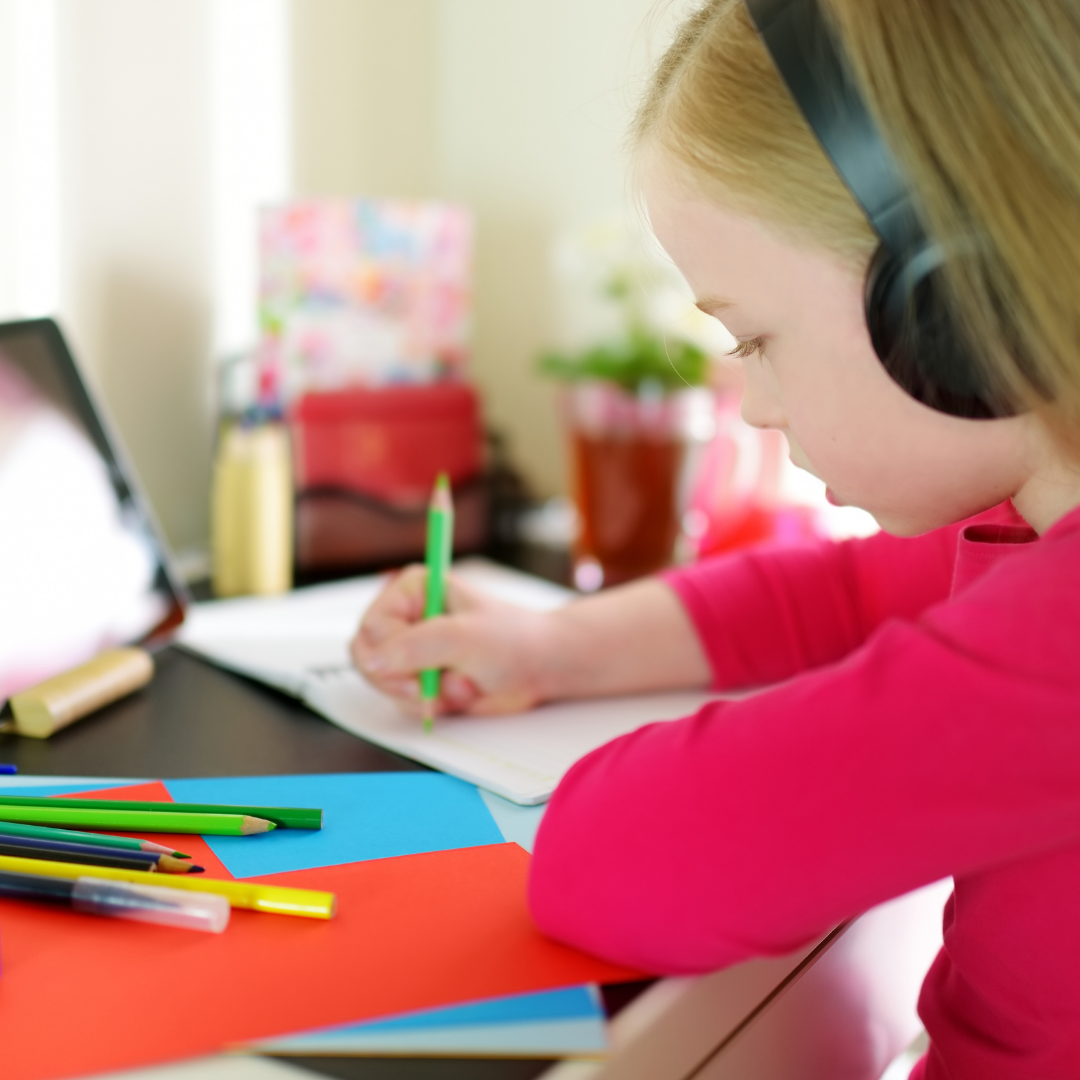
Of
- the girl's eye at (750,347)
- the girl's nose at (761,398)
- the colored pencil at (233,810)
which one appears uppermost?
the girl's eye at (750,347)

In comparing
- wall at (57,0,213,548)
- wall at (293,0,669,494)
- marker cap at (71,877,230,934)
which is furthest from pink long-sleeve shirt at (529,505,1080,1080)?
wall at (293,0,669,494)

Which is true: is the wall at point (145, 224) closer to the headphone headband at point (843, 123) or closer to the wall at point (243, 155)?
the wall at point (243, 155)

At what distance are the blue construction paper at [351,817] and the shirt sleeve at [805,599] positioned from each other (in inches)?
9.1

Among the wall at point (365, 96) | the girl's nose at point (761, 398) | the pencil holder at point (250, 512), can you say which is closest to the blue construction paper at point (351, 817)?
the girl's nose at point (761, 398)

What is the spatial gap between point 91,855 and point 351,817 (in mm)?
126

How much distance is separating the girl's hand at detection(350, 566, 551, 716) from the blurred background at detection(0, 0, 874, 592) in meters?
0.31

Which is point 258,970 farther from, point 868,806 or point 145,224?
point 145,224

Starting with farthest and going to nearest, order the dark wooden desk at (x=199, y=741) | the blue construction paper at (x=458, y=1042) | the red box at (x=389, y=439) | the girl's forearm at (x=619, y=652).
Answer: the red box at (x=389, y=439) < the girl's forearm at (x=619, y=652) < the dark wooden desk at (x=199, y=741) < the blue construction paper at (x=458, y=1042)

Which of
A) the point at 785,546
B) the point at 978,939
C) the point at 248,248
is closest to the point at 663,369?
the point at 785,546

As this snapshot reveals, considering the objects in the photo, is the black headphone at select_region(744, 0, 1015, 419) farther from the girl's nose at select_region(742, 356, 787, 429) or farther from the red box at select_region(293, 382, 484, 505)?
the red box at select_region(293, 382, 484, 505)

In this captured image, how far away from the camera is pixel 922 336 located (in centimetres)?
43

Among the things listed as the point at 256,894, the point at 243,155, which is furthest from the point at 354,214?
the point at 256,894

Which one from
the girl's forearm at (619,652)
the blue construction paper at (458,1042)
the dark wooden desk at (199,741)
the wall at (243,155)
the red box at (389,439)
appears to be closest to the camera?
the blue construction paper at (458,1042)

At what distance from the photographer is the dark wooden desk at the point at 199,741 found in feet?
2.08
